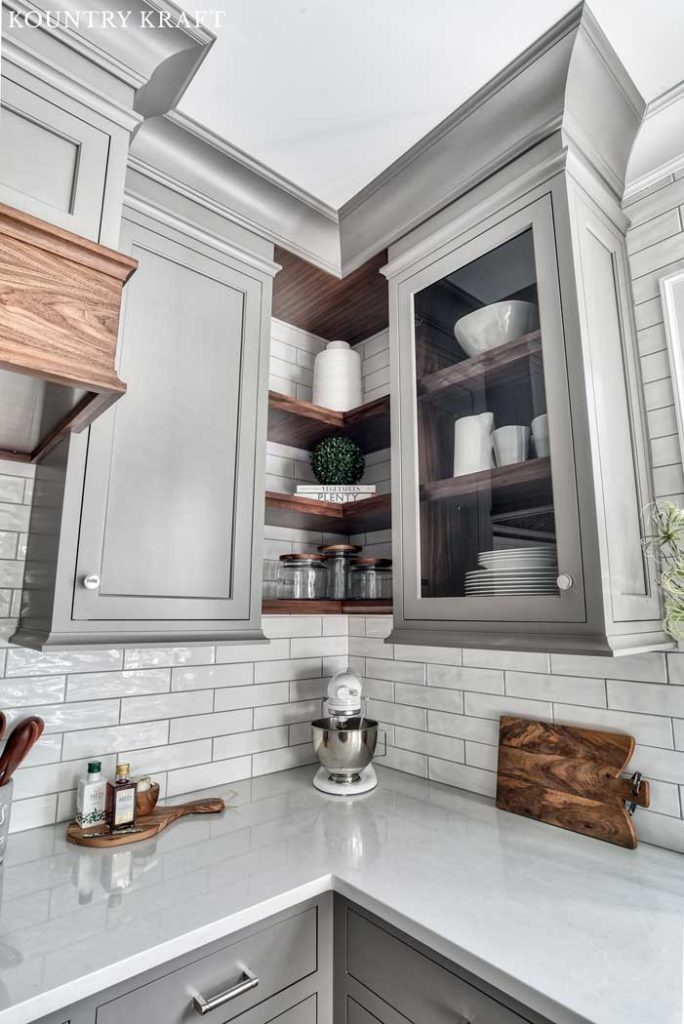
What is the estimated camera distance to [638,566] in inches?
46.6

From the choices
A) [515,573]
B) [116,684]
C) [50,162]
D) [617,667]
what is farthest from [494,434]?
[116,684]

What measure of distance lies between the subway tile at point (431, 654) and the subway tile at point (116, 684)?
2.27ft

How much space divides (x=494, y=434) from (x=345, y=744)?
94cm

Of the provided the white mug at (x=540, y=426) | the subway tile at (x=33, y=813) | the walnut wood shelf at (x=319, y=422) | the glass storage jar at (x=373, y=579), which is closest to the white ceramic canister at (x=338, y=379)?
the walnut wood shelf at (x=319, y=422)

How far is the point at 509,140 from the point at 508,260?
282 millimetres

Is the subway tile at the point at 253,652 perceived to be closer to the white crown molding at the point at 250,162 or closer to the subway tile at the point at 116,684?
the subway tile at the point at 116,684

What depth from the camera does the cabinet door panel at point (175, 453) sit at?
120cm

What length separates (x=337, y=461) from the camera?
1848 mm

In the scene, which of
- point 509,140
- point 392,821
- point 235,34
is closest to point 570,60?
point 509,140

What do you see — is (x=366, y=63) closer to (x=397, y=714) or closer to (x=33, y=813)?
(x=397, y=714)

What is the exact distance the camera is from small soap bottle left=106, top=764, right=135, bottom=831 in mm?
1267

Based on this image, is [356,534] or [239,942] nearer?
[239,942]

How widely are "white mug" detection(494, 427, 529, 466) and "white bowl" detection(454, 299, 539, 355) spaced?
22cm

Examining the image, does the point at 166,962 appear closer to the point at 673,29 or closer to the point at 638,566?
the point at 638,566
